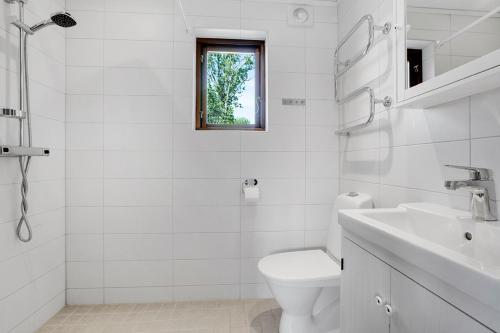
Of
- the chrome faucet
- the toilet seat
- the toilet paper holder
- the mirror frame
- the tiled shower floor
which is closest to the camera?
the mirror frame

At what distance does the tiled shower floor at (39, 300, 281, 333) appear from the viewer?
158cm

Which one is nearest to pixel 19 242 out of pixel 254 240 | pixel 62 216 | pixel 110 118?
pixel 62 216

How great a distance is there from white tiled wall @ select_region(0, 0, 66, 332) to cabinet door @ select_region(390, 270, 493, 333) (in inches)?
70.9

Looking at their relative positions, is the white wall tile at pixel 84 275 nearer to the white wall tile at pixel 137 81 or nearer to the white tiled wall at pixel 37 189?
the white tiled wall at pixel 37 189

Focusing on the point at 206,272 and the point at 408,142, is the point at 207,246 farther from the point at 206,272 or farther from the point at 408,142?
the point at 408,142

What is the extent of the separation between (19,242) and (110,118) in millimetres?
926

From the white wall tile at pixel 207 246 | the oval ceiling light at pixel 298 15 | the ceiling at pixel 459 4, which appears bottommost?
the white wall tile at pixel 207 246

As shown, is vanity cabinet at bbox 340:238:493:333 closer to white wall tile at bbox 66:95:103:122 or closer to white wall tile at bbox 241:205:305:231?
white wall tile at bbox 241:205:305:231

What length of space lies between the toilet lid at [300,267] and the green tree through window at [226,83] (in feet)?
3.55

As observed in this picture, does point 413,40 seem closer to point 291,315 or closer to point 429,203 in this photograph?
point 429,203

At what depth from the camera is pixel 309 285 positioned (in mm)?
1328

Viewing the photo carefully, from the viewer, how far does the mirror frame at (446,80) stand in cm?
71

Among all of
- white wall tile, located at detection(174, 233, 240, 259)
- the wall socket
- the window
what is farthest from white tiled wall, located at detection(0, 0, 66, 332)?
the wall socket

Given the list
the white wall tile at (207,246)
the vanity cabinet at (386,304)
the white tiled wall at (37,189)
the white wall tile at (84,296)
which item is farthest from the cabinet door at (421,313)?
the white wall tile at (84,296)
